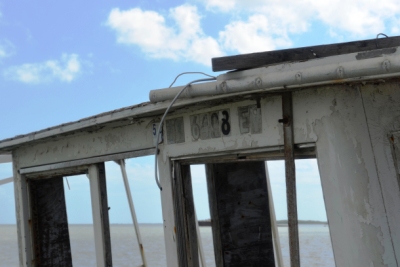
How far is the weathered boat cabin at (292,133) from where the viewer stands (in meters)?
3.57

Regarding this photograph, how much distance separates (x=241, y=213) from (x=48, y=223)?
2791 mm

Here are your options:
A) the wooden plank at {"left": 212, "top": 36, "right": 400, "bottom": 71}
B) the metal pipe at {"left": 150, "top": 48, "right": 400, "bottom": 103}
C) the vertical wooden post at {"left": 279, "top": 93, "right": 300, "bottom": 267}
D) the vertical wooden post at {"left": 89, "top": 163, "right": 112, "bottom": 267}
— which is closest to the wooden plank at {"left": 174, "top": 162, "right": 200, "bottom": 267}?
the metal pipe at {"left": 150, "top": 48, "right": 400, "bottom": 103}

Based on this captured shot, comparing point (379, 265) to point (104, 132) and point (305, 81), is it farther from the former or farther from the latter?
point (104, 132)

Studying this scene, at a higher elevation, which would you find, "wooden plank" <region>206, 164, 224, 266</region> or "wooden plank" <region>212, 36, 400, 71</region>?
"wooden plank" <region>212, 36, 400, 71</region>

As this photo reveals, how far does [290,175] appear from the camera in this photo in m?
3.94

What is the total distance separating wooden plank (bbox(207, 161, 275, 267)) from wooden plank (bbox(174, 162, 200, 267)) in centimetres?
165

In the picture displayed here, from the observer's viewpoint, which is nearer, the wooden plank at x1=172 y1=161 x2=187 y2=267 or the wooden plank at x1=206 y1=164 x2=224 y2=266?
the wooden plank at x1=172 y1=161 x2=187 y2=267

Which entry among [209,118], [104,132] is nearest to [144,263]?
[104,132]

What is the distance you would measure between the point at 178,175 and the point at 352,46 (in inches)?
72.5

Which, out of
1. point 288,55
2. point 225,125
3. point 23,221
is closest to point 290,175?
point 225,125

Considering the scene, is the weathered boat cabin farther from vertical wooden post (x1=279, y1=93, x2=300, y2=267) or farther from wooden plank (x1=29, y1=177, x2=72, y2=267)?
wooden plank (x1=29, y1=177, x2=72, y2=267)

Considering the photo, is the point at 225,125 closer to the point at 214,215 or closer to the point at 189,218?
the point at 189,218

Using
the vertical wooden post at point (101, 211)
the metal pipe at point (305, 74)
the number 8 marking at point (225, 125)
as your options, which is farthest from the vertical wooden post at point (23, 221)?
the metal pipe at point (305, 74)

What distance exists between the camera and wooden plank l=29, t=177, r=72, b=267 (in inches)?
295
